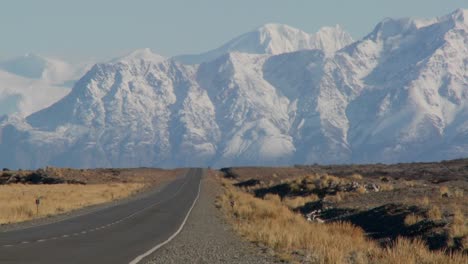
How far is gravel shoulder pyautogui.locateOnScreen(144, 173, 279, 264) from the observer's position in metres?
24.4

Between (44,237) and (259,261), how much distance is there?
9266mm

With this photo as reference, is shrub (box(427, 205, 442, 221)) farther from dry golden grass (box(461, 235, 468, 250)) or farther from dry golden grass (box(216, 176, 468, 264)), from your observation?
dry golden grass (box(461, 235, 468, 250))

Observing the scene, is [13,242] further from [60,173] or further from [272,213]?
[60,173]

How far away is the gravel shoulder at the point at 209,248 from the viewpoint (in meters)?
24.4

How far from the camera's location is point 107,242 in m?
28.6

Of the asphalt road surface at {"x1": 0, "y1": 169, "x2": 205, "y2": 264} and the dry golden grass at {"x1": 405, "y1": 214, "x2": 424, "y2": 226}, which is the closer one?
the asphalt road surface at {"x1": 0, "y1": 169, "x2": 205, "y2": 264}

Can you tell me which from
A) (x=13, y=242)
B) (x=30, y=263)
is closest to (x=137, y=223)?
(x=13, y=242)

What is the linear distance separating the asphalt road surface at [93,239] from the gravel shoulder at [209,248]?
56cm

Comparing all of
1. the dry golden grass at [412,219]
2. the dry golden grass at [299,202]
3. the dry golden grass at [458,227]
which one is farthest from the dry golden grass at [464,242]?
the dry golden grass at [299,202]

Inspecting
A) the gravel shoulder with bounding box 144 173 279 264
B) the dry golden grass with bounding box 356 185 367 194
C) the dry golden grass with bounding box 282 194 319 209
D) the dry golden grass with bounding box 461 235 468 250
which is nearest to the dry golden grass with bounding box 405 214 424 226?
the dry golden grass with bounding box 461 235 468 250

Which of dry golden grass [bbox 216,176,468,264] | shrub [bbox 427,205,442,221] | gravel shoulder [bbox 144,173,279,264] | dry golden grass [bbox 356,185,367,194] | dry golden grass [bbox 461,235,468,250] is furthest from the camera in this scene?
dry golden grass [bbox 356,185,367,194]

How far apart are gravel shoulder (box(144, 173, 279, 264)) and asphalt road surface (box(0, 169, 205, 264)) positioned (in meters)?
0.56

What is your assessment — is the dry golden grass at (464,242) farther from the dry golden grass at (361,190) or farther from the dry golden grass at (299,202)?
the dry golden grass at (361,190)

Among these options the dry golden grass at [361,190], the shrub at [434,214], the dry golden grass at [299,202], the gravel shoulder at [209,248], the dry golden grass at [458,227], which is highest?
the dry golden grass at [361,190]
